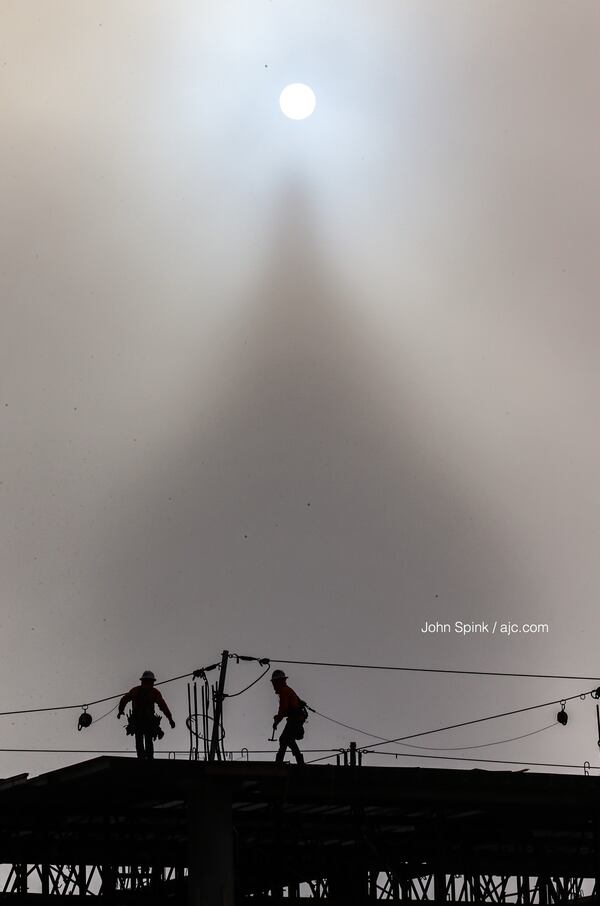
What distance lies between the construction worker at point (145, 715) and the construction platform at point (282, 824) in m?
1.22

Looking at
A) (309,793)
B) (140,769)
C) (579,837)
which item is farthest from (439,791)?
(579,837)

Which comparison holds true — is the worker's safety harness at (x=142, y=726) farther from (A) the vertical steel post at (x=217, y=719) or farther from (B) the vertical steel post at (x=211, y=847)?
(B) the vertical steel post at (x=211, y=847)

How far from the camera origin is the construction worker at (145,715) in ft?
80.9

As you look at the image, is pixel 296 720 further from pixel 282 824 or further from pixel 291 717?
pixel 282 824

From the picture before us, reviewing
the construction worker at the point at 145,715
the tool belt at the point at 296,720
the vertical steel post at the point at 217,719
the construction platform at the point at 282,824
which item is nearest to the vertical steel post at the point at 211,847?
the construction platform at the point at 282,824

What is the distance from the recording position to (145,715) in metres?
24.9

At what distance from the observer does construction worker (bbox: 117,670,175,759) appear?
971 inches

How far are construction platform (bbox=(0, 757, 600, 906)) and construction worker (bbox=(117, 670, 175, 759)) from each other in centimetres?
122

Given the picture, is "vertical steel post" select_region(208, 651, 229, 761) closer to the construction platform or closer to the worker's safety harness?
the construction platform

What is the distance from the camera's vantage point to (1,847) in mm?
28000

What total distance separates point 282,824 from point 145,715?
11.3ft

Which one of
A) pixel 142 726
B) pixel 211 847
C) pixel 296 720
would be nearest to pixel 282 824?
pixel 296 720

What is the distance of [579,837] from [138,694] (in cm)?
1216

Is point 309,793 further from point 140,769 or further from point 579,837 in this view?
point 579,837
